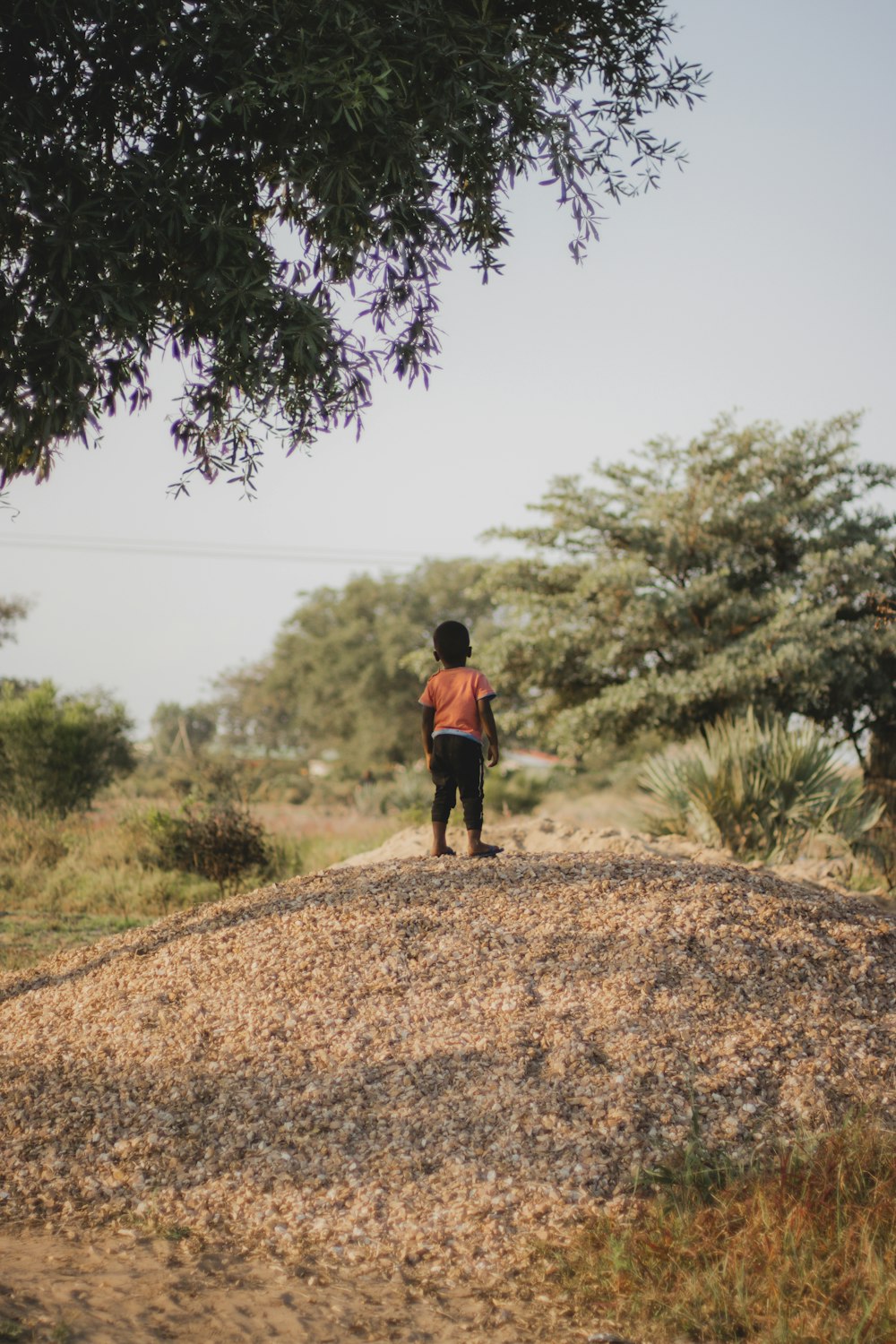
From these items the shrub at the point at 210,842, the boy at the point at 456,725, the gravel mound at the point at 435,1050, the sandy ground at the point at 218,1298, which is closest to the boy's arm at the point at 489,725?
the boy at the point at 456,725

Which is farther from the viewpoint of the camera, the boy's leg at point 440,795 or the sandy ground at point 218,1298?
the boy's leg at point 440,795

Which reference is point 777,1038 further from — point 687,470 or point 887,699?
point 687,470

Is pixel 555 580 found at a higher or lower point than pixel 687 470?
lower

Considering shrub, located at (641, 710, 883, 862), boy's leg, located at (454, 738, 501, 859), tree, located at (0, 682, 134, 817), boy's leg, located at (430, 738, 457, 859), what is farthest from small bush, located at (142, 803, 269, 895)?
boy's leg, located at (454, 738, 501, 859)

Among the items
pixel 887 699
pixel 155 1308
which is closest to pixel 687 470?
pixel 887 699

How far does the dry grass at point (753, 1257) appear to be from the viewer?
364cm

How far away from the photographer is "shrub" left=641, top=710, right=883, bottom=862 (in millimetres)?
11703

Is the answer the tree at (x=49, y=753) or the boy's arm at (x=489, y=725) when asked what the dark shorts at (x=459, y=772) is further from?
the tree at (x=49, y=753)

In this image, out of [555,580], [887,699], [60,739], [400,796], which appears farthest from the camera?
[400,796]

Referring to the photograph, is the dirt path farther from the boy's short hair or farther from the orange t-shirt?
the boy's short hair

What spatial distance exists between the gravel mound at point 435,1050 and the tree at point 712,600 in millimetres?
8510

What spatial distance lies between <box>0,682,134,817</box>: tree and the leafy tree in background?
19852 mm

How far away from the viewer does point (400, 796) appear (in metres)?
21.1

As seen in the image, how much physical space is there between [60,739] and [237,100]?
12695 mm
